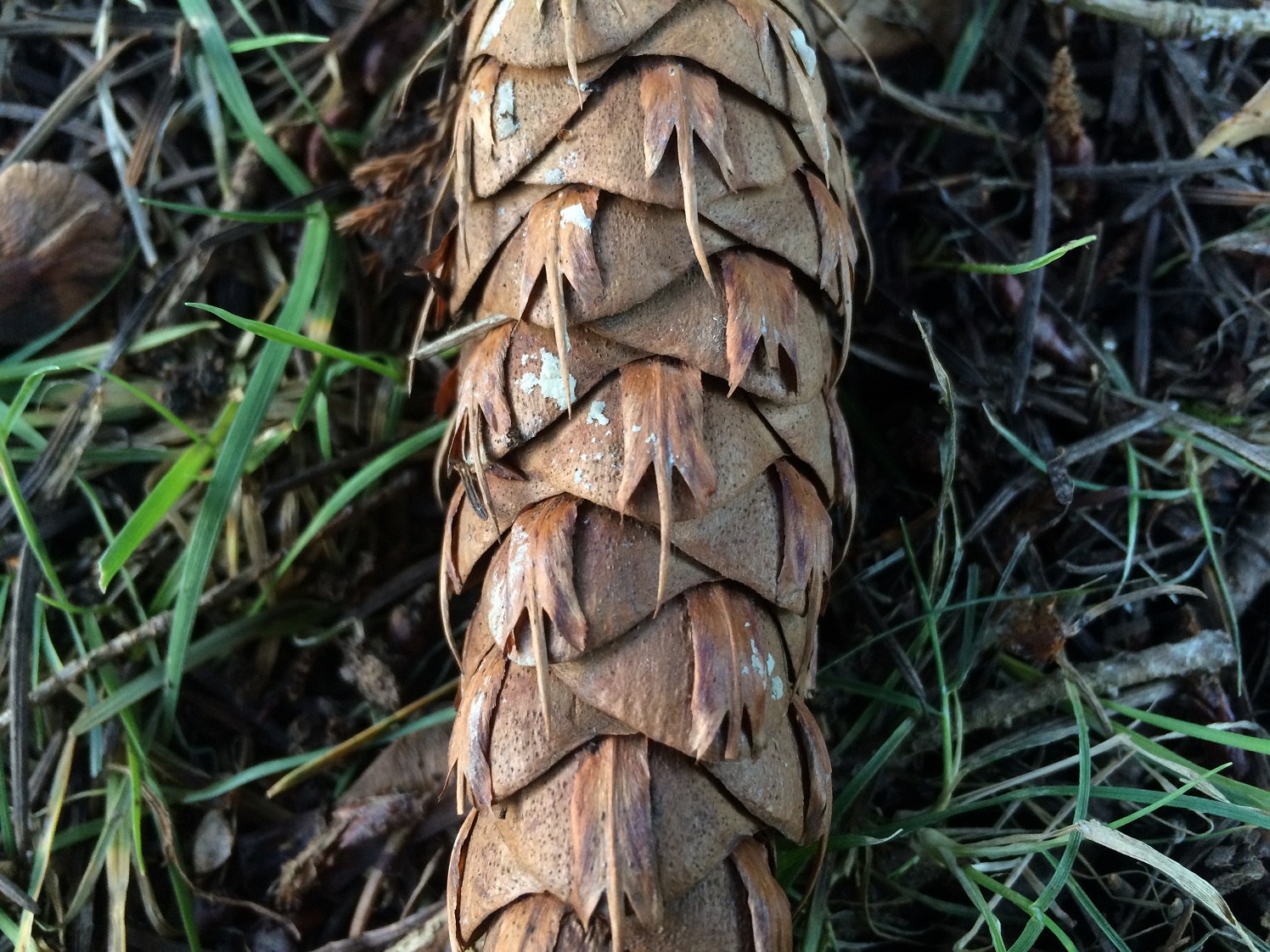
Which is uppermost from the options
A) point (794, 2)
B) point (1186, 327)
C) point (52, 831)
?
point (794, 2)

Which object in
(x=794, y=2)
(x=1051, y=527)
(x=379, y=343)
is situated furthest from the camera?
(x=379, y=343)

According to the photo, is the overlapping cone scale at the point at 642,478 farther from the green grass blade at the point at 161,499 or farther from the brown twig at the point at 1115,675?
the green grass blade at the point at 161,499

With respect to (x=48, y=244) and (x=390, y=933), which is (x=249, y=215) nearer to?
(x=48, y=244)

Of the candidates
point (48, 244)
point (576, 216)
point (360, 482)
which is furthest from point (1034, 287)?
point (48, 244)

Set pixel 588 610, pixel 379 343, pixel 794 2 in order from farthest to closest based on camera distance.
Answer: pixel 379 343, pixel 794 2, pixel 588 610

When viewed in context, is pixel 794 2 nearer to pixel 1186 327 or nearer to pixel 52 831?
pixel 1186 327

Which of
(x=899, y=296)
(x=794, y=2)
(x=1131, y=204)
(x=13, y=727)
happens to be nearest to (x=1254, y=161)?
(x=1131, y=204)
